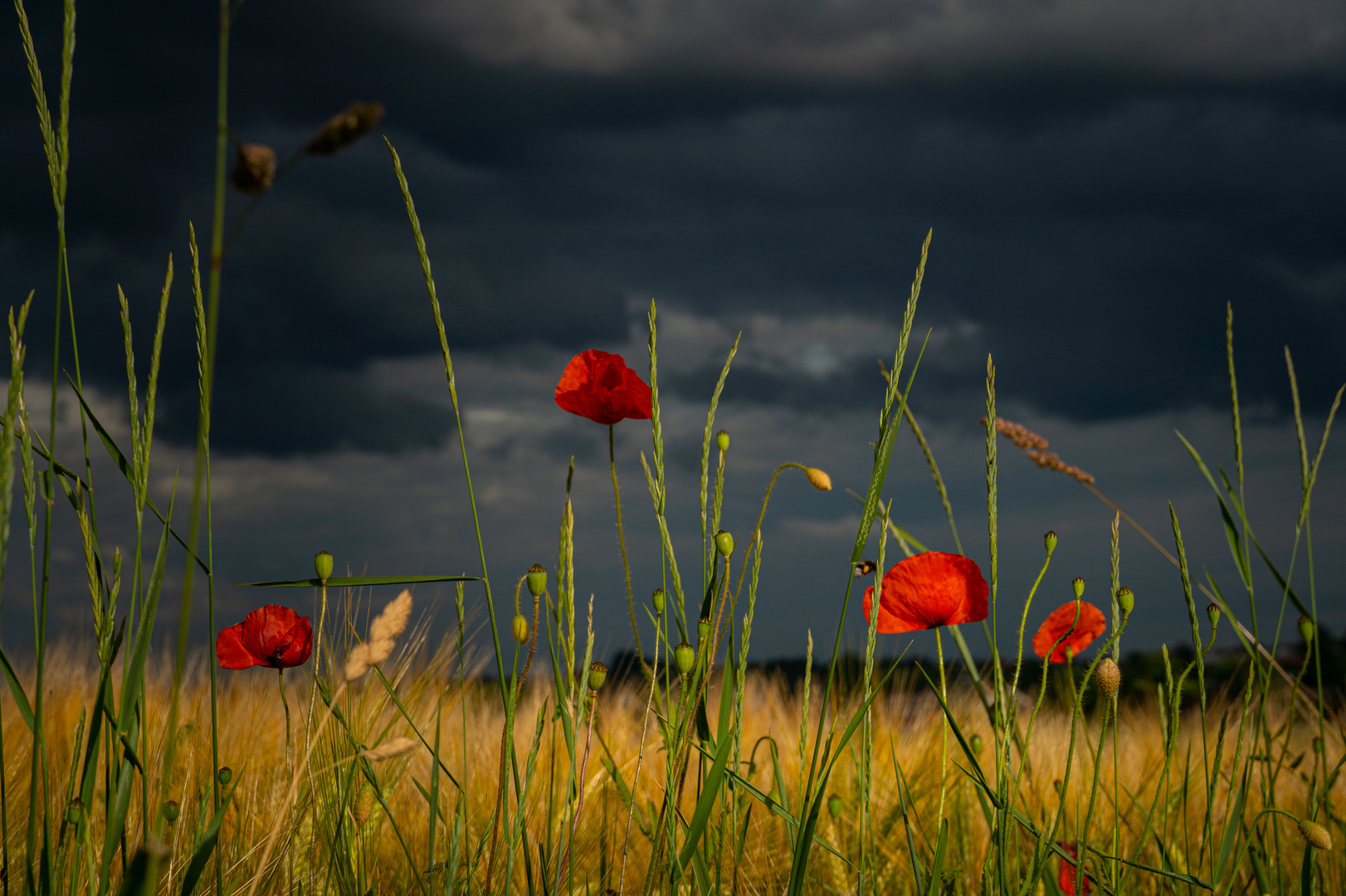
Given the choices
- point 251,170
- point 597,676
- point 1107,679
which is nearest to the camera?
point 251,170

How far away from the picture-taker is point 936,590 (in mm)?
1163

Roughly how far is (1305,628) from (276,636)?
1437 mm

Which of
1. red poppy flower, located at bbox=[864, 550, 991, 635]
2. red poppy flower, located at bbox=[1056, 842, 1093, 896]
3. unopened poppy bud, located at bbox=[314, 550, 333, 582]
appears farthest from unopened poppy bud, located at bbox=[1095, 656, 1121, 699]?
unopened poppy bud, located at bbox=[314, 550, 333, 582]

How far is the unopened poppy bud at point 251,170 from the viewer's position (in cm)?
49

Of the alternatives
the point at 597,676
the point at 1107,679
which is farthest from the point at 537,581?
the point at 1107,679

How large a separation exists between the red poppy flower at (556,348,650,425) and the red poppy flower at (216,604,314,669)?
1.55 feet

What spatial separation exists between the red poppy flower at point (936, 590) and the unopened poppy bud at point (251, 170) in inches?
34.1

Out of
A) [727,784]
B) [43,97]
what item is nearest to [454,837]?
[727,784]

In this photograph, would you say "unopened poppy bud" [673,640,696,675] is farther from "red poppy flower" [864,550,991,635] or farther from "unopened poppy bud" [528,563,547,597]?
"red poppy flower" [864,550,991,635]

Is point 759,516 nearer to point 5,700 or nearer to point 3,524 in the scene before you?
point 3,524

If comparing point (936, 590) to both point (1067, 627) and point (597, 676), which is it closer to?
point (1067, 627)

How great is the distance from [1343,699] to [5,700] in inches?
217

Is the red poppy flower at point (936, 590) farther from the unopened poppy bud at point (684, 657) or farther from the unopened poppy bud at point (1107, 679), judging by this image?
the unopened poppy bud at point (684, 657)

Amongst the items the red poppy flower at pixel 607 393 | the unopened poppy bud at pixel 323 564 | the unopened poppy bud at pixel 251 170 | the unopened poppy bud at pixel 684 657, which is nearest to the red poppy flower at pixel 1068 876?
the unopened poppy bud at pixel 684 657
